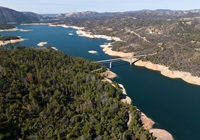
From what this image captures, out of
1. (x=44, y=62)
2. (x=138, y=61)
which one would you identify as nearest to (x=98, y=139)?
(x=44, y=62)

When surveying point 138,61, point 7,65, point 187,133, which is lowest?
point 138,61

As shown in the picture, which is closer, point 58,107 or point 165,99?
point 58,107

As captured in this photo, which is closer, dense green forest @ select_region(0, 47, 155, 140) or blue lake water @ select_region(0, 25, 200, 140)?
dense green forest @ select_region(0, 47, 155, 140)

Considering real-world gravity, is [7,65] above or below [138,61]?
above

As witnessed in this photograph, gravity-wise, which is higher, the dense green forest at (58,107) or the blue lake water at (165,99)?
the dense green forest at (58,107)

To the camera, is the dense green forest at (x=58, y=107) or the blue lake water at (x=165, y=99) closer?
the dense green forest at (x=58, y=107)

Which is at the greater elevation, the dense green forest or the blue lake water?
the dense green forest

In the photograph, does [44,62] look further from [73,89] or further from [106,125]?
[106,125]

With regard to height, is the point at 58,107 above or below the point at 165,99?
above
